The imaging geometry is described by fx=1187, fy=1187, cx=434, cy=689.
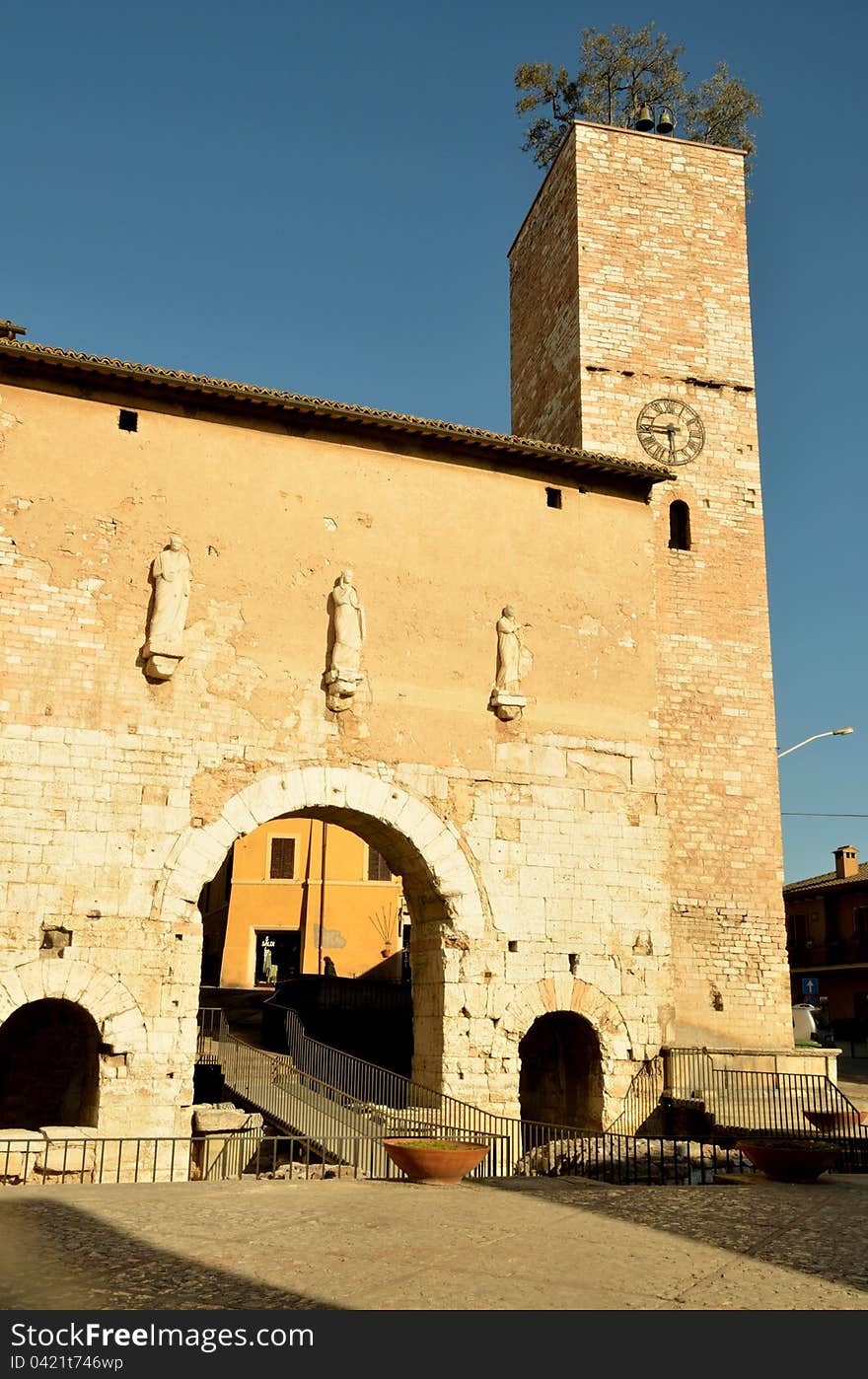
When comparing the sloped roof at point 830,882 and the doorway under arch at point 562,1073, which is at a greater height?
the sloped roof at point 830,882

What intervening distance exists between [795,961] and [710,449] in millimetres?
24938

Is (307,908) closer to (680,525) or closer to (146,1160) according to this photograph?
(680,525)

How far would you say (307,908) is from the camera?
29.4m

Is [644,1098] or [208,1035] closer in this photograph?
[644,1098]

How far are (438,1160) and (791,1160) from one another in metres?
3.42

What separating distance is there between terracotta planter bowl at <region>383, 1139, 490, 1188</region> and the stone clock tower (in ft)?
24.2

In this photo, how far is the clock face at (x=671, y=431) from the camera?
68.4 ft

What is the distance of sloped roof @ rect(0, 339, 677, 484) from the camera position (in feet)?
50.0

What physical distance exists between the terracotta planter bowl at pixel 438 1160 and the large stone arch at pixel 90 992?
13.6 ft

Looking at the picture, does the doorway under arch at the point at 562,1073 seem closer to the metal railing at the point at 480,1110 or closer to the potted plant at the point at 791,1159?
the metal railing at the point at 480,1110

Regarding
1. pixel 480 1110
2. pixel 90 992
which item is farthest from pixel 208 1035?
pixel 480 1110

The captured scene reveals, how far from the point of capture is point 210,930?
3284 cm

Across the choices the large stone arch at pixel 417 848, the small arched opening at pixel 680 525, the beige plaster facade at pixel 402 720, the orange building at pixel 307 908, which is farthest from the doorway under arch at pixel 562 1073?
the orange building at pixel 307 908
